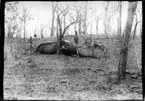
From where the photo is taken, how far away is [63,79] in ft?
22.2

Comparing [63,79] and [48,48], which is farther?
[48,48]

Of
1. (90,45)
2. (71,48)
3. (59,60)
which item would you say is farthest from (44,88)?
(90,45)

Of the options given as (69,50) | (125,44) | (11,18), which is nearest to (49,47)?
(69,50)

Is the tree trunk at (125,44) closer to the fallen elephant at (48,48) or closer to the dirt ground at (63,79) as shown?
the dirt ground at (63,79)

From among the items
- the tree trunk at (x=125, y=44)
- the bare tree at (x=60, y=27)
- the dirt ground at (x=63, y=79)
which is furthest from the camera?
the bare tree at (x=60, y=27)

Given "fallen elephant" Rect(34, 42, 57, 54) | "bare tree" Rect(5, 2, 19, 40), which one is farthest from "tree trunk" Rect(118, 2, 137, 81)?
"bare tree" Rect(5, 2, 19, 40)

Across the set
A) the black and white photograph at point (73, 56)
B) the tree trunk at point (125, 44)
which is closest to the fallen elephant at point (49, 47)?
the black and white photograph at point (73, 56)

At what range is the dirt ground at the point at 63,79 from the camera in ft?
19.1

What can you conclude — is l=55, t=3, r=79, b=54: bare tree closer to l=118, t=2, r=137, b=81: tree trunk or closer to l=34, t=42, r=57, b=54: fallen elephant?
l=34, t=42, r=57, b=54: fallen elephant

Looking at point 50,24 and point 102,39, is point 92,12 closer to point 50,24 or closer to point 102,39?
point 102,39

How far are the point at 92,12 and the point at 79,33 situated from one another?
1181 millimetres

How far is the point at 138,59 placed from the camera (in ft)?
24.8

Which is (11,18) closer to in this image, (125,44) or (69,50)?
(69,50)

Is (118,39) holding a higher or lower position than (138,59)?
higher
